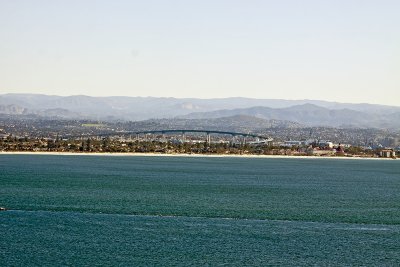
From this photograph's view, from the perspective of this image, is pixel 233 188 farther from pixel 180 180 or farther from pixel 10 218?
pixel 10 218

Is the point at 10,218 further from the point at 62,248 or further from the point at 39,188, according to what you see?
the point at 39,188

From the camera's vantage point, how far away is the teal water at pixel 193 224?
33281mm

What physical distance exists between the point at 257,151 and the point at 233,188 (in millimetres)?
100646

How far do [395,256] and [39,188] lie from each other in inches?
1346

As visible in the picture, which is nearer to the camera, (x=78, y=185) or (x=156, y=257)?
(x=156, y=257)

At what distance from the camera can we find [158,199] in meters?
55.2

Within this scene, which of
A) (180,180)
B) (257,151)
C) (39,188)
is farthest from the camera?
(257,151)

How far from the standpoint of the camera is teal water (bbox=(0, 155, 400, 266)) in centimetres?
3328

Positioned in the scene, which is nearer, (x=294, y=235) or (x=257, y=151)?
(x=294, y=235)

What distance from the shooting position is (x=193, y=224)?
42.1 m

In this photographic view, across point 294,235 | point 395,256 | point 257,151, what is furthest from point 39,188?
point 257,151

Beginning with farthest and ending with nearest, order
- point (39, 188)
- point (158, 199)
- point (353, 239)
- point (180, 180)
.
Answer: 1. point (180, 180)
2. point (39, 188)
3. point (158, 199)
4. point (353, 239)

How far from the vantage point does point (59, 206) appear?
160 feet

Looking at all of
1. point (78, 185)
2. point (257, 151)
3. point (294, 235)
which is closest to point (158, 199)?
point (78, 185)
